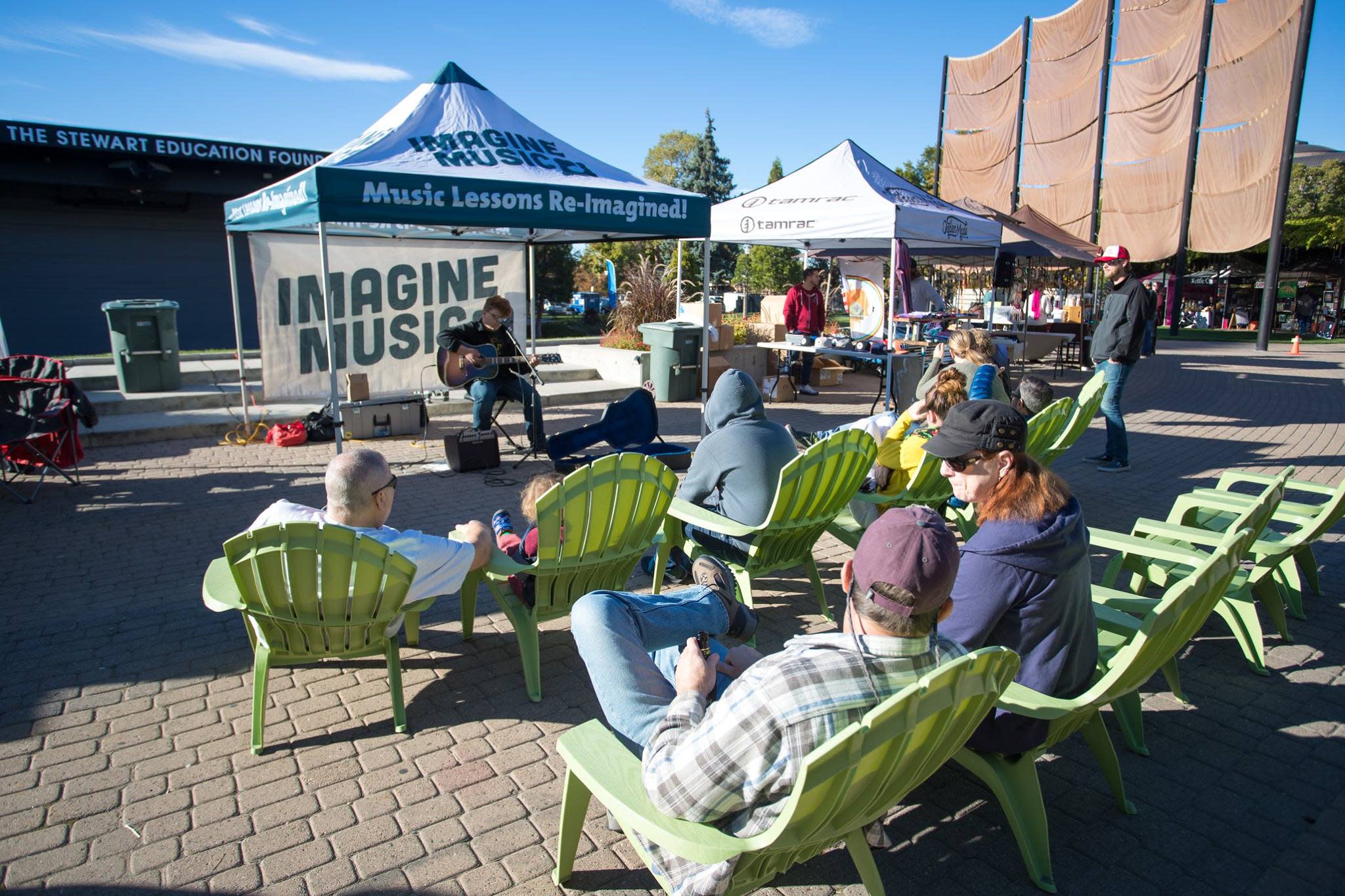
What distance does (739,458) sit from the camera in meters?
3.94

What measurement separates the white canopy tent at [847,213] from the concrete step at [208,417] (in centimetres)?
306

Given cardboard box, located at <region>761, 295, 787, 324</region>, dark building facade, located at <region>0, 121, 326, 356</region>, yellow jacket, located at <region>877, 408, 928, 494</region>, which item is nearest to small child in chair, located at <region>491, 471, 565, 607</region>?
yellow jacket, located at <region>877, 408, 928, 494</region>

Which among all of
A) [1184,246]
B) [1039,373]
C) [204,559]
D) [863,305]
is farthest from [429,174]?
[1184,246]

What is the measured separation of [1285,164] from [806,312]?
53.1ft

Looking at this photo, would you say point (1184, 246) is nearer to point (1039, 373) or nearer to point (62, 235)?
point (1039, 373)

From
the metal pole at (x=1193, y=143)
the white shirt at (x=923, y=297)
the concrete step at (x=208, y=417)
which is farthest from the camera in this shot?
the metal pole at (x=1193, y=143)

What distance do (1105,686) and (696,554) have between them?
2193 millimetres

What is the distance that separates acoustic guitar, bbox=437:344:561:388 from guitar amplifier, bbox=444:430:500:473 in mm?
746

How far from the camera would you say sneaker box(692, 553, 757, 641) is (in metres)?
2.84

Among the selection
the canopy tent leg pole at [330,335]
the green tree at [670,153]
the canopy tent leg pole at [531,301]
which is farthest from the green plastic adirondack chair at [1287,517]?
the green tree at [670,153]

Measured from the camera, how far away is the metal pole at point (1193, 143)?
23719mm

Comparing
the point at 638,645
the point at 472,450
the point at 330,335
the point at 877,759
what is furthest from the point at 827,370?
the point at 877,759

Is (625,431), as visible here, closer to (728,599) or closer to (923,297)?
(728,599)

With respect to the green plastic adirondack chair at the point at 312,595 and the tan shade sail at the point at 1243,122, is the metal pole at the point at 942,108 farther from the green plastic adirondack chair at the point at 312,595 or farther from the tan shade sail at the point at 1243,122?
the green plastic adirondack chair at the point at 312,595
